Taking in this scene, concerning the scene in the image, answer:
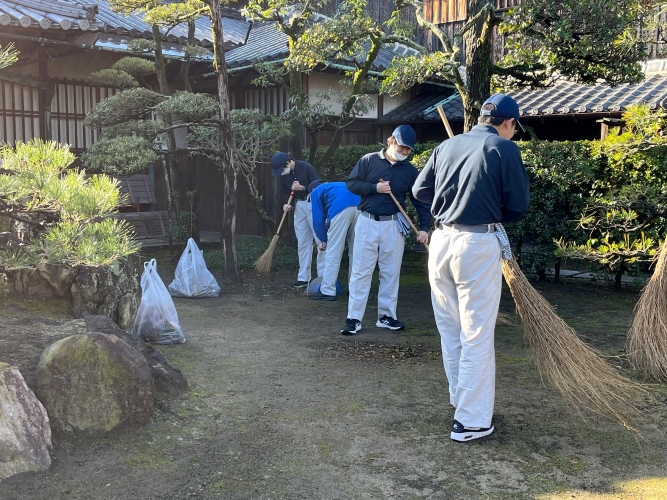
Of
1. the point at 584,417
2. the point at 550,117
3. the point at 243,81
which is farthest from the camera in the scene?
the point at 243,81

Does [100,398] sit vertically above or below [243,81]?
below

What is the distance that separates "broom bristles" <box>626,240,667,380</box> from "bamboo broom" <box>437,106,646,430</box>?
61cm

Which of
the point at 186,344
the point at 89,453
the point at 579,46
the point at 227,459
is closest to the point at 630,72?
the point at 579,46

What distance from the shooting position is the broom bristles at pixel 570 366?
13.4 feet

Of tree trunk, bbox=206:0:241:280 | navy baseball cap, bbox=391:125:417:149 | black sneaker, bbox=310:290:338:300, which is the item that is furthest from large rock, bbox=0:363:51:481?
tree trunk, bbox=206:0:241:280

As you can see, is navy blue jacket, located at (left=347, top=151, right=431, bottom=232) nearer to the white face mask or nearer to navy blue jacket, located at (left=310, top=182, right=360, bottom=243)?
the white face mask

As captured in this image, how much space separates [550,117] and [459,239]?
878cm

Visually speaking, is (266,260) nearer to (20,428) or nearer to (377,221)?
(377,221)

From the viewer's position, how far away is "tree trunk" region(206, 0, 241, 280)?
335 inches

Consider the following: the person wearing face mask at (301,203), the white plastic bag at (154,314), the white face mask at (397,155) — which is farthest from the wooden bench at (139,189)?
the white face mask at (397,155)

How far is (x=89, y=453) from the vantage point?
11.8 feet

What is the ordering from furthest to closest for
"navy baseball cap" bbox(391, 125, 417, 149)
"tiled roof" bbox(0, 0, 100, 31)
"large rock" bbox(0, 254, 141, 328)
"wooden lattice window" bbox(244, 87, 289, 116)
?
"wooden lattice window" bbox(244, 87, 289, 116) < "tiled roof" bbox(0, 0, 100, 31) < "navy baseball cap" bbox(391, 125, 417, 149) < "large rock" bbox(0, 254, 141, 328)

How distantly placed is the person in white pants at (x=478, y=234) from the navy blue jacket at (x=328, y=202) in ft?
12.7

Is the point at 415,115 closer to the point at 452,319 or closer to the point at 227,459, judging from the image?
the point at 452,319
